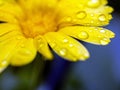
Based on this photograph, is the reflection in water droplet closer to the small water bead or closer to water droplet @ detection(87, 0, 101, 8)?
the small water bead

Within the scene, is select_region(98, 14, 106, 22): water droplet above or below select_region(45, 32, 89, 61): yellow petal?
below

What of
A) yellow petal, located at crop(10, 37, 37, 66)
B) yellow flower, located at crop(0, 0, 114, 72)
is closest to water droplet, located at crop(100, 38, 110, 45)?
yellow flower, located at crop(0, 0, 114, 72)

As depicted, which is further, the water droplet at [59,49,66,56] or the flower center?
the flower center

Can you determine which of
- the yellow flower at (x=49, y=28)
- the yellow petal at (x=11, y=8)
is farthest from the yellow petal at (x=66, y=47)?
the yellow petal at (x=11, y=8)

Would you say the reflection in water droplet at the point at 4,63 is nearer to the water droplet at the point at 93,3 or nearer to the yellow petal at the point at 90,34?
the yellow petal at the point at 90,34

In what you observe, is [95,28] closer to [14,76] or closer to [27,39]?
[27,39]

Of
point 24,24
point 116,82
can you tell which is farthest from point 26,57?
point 116,82
